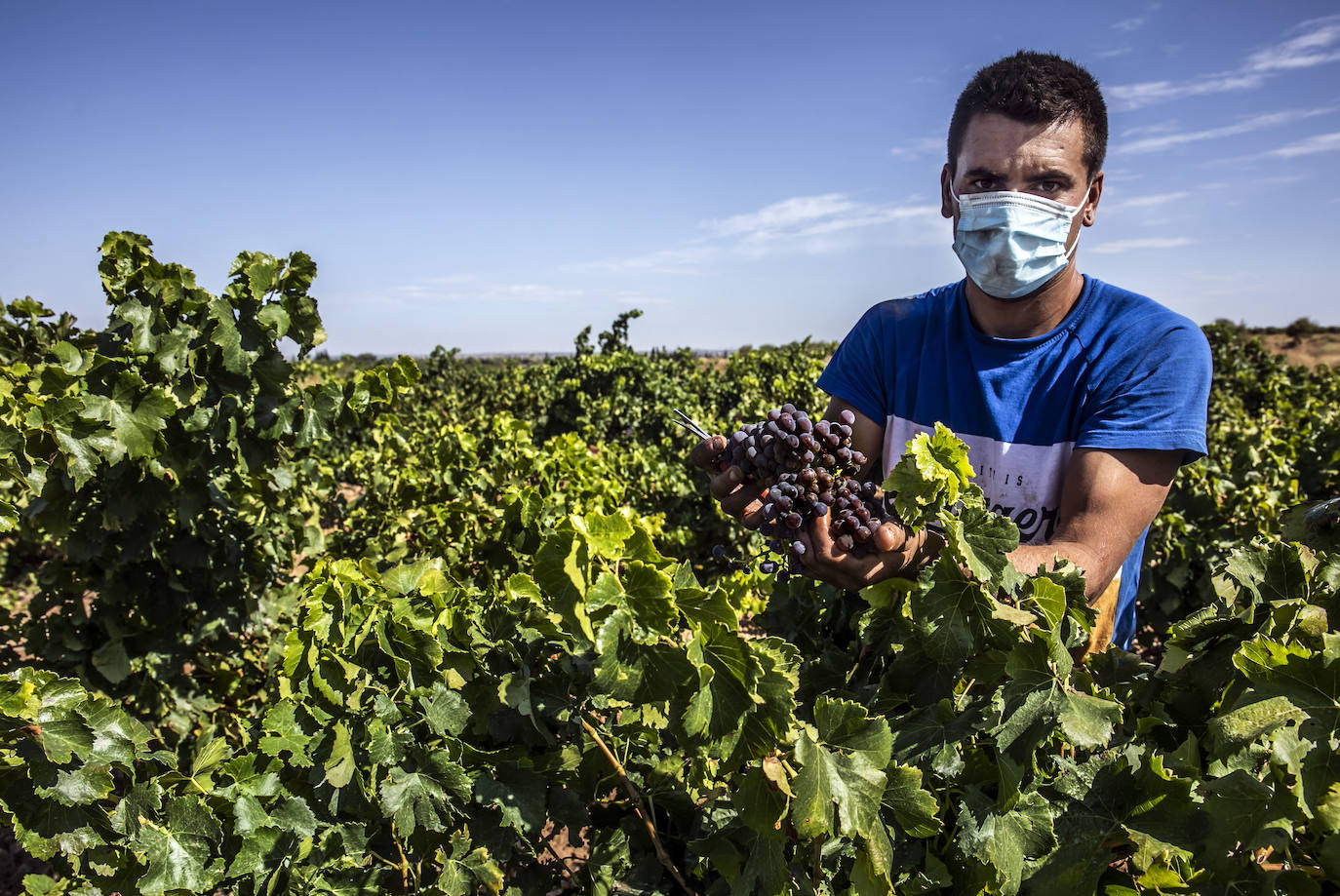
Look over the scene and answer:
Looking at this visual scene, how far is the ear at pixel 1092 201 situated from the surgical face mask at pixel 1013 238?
0.06 meters

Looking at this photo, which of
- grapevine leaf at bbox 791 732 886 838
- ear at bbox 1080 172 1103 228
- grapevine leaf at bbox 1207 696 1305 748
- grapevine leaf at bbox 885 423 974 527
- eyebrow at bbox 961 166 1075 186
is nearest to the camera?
grapevine leaf at bbox 1207 696 1305 748

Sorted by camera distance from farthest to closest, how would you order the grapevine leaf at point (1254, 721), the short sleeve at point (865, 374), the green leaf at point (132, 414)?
the green leaf at point (132, 414) → the short sleeve at point (865, 374) → the grapevine leaf at point (1254, 721)

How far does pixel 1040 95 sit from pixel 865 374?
0.83 meters

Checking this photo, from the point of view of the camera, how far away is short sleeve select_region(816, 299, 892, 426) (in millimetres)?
2229

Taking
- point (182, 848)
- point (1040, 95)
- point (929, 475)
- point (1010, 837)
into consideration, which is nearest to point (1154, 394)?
point (1040, 95)

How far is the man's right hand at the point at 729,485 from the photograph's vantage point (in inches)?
67.1

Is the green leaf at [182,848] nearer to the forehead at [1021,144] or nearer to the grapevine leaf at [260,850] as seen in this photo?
the grapevine leaf at [260,850]

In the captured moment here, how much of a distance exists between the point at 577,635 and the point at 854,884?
0.63m

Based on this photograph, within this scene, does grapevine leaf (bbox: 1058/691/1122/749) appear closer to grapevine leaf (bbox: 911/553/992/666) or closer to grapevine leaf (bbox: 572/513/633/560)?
grapevine leaf (bbox: 911/553/992/666)

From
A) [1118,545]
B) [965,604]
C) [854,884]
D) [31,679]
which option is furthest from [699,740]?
[31,679]

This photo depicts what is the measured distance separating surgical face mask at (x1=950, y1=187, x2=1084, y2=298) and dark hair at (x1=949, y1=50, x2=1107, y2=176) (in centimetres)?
18

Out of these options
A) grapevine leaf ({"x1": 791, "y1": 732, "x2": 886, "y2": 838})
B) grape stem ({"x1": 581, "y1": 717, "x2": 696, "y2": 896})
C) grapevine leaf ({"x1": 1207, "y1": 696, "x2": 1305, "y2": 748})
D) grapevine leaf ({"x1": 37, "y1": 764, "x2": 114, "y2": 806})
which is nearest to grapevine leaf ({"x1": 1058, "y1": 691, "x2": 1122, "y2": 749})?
grapevine leaf ({"x1": 1207, "y1": 696, "x2": 1305, "y2": 748})

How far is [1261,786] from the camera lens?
3.28 ft

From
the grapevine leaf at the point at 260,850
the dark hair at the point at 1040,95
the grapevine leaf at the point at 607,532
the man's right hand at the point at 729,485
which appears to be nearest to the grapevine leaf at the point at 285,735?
the grapevine leaf at the point at 260,850
